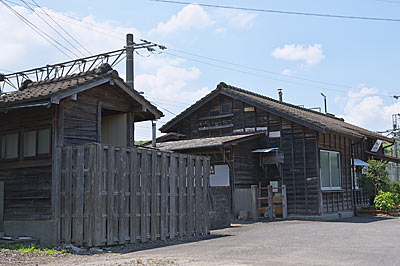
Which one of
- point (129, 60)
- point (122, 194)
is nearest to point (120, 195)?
point (122, 194)

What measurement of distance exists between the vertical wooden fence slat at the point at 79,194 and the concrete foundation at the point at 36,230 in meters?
0.85

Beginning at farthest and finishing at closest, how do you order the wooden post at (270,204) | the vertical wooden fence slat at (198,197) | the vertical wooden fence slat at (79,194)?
the wooden post at (270,204) → the vertical wooden fence slat at (198,197) → the vertical wooden fence slat at (79,194)

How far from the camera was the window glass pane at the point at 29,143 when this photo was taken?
12.8 meters

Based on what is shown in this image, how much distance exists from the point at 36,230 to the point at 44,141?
2394mm

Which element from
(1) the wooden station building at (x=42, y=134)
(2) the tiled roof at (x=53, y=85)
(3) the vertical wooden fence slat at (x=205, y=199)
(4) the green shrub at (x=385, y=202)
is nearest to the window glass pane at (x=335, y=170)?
(4) the green shrub at (x=385, y=202)

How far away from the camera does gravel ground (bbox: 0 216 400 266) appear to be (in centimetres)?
872

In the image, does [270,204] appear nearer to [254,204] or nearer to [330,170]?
[254,204]

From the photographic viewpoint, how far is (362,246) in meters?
10.9

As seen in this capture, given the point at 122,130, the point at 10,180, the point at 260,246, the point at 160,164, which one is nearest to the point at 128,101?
the point at 122,130

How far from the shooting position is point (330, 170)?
22297mm

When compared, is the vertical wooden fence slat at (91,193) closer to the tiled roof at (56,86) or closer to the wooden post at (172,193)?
the tiled roof at (56,86)

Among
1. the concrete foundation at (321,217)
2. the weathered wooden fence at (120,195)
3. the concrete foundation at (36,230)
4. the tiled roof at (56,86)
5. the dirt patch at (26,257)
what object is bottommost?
the concrete foundation at (321,217)

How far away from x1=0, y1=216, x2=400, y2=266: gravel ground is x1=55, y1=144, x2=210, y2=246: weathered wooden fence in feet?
2.22

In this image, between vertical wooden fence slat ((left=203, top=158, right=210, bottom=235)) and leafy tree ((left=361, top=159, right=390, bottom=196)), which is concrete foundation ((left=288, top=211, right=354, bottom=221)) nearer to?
leafy tree ((left=361, top=159, right=390, bottom=196))
